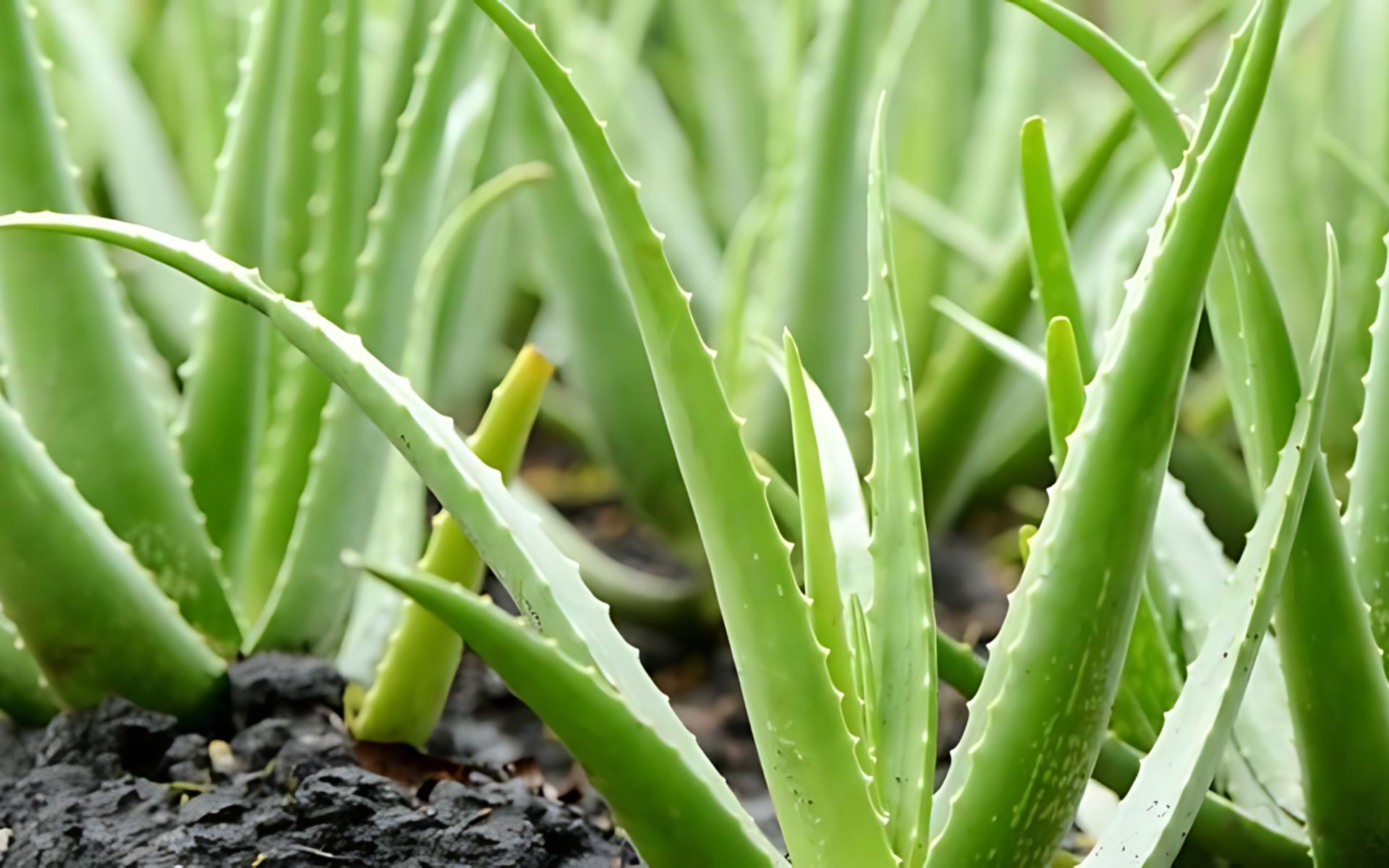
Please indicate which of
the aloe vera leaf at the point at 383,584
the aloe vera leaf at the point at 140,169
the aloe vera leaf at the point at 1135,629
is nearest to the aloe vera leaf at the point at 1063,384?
the aloe vera leaf at the point at 1135,629

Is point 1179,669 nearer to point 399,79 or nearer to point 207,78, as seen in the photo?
point 399,79

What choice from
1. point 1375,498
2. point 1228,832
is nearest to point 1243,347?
point 1375,498

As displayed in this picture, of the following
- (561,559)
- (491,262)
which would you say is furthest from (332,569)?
(491,262)

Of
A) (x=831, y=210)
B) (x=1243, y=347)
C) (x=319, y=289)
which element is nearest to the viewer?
(x=1243, y=347)

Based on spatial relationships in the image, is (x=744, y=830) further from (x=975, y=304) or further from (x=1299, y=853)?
(x=975, y=304)

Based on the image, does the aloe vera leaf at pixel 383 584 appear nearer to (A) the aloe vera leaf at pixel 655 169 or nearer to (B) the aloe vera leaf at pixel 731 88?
(A) the aloe vera leaf at pixel 655 169

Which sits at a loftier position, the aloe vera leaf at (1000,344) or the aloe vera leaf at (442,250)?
the aloe vera leaf at (1000,344)
